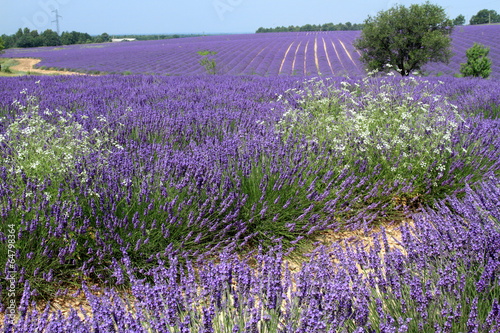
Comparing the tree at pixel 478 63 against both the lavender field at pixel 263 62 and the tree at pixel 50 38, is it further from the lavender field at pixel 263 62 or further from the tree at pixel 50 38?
the tree at pixel 50 38

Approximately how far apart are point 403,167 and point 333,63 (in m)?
22.7

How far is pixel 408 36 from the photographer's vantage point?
17000 millimetres

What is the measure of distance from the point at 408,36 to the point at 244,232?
1737cm

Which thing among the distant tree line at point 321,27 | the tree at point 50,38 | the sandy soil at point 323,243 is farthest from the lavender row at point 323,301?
the distant tree line at point 321,27

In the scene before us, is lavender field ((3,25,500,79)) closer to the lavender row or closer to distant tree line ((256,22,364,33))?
the lavender row

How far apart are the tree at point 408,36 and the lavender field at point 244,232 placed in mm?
14149

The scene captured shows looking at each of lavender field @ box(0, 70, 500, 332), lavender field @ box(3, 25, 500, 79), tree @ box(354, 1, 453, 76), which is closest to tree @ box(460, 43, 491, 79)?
tree @ box(354, 1, 453, 76)

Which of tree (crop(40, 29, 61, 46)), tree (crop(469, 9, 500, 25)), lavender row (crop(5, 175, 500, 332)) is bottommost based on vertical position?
lavender row (crop(5, 175, 500, 332))

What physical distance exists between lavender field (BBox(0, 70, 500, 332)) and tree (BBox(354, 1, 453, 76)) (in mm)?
14149

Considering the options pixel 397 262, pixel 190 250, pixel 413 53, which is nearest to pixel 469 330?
pixel 397 262

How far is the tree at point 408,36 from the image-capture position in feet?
55.3

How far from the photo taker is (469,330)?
4.42ft

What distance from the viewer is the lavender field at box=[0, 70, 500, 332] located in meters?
1.53

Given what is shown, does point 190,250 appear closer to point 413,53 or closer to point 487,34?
point 413,53
